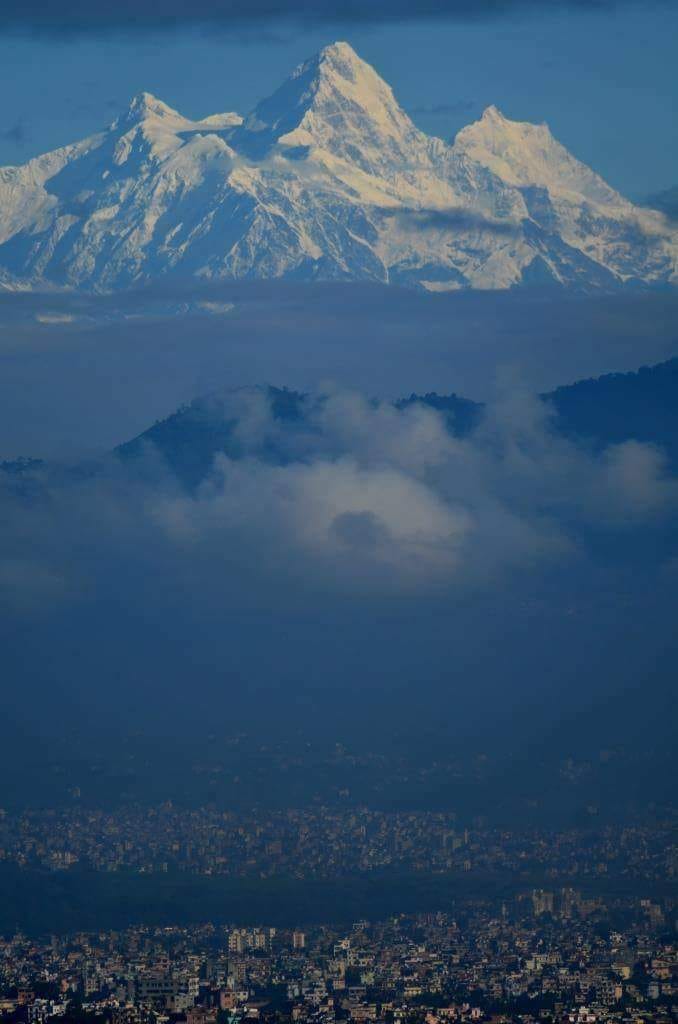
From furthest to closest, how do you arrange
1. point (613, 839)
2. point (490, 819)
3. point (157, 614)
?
point (157, 614) < point (490, 819) < point (613, 839)

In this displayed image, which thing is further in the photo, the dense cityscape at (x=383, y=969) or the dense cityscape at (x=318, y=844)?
the dense cityscape at (x=318, y=844)

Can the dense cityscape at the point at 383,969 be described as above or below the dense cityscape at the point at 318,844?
below

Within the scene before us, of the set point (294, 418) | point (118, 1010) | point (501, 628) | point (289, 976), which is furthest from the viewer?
point (294, 418)

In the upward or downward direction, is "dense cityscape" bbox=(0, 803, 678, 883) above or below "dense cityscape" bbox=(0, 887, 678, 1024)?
above

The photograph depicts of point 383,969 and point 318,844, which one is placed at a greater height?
point 318,844

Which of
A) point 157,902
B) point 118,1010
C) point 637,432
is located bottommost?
point 118,1010

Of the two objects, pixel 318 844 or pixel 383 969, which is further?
pixel 318 844

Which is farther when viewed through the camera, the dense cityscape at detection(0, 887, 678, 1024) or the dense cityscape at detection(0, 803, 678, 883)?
the dense cityscape at detection(0, 803, 678, 883)

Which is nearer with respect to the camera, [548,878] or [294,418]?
[548,878]

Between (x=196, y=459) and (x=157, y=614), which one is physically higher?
(x=196, y=459)

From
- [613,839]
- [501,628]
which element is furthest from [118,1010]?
[501,628]

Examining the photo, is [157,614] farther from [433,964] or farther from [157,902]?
[433,964]
